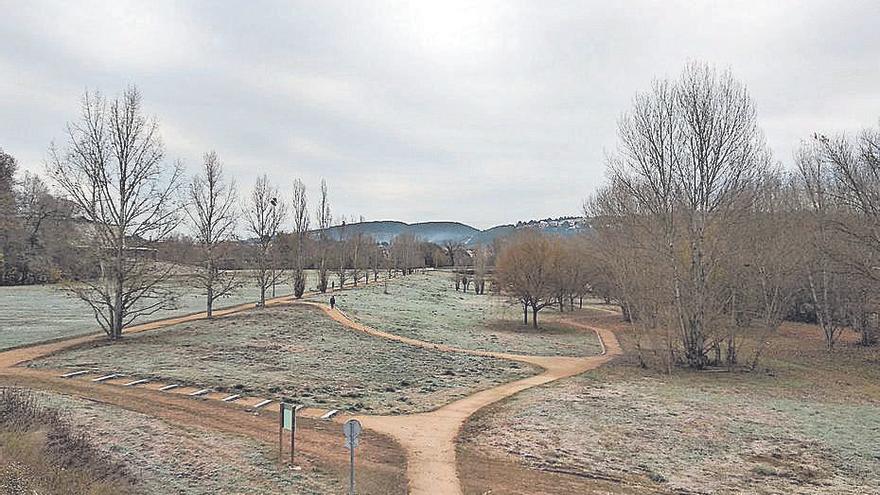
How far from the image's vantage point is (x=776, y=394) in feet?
60.8

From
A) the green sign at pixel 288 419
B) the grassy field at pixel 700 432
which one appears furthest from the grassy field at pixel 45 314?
the grassy field at pixel 700 432

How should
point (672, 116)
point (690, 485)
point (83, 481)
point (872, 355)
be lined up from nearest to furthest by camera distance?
point (83, 481), point (690, 485), point (672, 116), point (872, 355)

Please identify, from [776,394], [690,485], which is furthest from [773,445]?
[776,394]

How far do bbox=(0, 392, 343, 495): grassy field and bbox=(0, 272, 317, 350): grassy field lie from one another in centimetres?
1350

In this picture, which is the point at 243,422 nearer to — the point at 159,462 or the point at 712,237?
the point at 159,462

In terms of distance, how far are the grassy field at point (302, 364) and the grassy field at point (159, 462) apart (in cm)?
411

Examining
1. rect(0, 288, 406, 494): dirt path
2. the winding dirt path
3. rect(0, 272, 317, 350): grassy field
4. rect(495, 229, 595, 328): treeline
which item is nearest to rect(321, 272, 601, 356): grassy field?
rect(495, 229, 595, 328): treeline

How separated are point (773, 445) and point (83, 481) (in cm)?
1325

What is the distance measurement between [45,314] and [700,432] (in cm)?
3622

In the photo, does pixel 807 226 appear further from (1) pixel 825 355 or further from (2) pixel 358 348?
(2) pixel 358 348

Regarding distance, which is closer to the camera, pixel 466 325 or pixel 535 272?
A: pixel 535 272

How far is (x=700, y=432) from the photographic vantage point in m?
13.6

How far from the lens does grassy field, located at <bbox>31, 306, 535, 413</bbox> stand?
1623 cm

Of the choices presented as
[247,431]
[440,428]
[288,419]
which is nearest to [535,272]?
[440,428]
